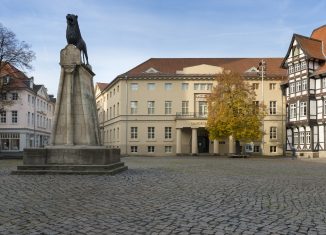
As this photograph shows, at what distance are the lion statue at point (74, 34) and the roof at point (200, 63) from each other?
44.5 meters

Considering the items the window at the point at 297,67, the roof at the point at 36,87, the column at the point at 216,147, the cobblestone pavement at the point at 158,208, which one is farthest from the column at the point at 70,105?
the roof at the point at 36,87

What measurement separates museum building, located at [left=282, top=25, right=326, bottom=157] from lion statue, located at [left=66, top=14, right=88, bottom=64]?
35890 mm

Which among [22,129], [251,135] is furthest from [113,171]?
[22,129]

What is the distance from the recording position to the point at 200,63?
70.5 m

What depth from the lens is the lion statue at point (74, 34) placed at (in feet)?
63.3

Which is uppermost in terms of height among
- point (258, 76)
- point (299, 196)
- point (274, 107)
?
point (258, 76)

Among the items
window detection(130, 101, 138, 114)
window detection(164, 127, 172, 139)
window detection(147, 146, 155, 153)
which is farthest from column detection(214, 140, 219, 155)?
window detection(130, 101, 138, 114)

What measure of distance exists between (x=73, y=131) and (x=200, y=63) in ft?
175

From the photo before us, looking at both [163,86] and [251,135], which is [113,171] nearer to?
[251,135]

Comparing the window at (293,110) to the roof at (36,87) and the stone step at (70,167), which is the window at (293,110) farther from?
the roof at (36,87)

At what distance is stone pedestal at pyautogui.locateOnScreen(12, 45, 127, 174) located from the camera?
1794 centimetres

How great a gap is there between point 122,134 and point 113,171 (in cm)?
4722

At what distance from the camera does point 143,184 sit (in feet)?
46.4

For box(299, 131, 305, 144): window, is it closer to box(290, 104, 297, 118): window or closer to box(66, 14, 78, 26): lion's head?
box(290, 104, 297, 118): window
